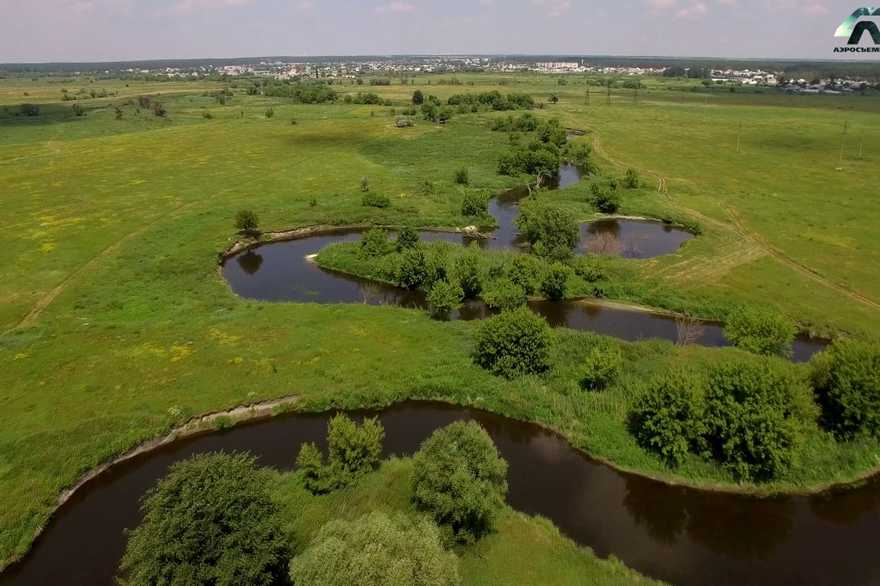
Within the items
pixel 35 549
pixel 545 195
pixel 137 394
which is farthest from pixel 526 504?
pixel 545 195

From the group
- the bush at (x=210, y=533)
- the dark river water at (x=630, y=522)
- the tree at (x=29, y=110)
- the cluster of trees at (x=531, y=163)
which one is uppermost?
the tree at (x=29, y=110)

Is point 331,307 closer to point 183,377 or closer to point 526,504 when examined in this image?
point 183,377

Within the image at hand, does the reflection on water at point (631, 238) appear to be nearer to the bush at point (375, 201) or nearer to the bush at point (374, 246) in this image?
the bush at point (374, 246)

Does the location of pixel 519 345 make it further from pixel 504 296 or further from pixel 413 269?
pixel 413 269

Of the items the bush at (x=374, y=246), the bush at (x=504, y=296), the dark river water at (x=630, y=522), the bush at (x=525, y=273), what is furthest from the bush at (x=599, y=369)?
the bush at (x=374, y=246)

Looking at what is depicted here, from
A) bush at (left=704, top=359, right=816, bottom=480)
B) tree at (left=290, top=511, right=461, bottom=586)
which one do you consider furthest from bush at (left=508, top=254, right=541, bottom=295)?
tree at (left=290, top=511, right=461, bottom=586)
